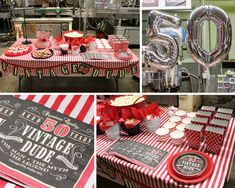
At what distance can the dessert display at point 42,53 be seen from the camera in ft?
6.18

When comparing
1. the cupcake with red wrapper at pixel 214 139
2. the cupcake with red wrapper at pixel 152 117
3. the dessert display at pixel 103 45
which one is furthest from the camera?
the dessert display at pixel 103 45

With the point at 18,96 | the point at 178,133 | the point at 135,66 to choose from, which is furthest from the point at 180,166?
the point at 135,66

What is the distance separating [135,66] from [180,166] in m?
0.95

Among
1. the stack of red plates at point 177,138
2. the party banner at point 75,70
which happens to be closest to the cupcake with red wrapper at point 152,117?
the stack of red plates at point 177,138

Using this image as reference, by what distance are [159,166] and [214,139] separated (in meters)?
0.24

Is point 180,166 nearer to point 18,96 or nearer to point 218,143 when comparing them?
point 218,143

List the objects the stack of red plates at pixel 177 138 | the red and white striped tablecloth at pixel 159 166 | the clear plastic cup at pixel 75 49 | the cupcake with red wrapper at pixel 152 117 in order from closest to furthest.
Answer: the red and white striped tablecloth at pixel 159 166 → the stack of red plates at pixel 177 138 → the cupcake with red wrapper at pixel 152 117 → the clear plastic cup at pixel 75 49

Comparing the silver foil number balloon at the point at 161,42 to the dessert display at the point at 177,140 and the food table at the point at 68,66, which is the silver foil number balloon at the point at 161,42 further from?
the food table at the point at 68,66

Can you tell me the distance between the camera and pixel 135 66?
1879 millimetres

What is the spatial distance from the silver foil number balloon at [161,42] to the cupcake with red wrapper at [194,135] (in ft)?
0.94

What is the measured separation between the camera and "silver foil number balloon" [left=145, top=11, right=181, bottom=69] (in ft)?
3.31

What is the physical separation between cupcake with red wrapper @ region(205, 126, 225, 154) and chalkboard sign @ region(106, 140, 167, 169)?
170mm

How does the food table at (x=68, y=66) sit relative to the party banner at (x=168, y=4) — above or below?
below

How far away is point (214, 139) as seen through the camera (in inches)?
44.0
